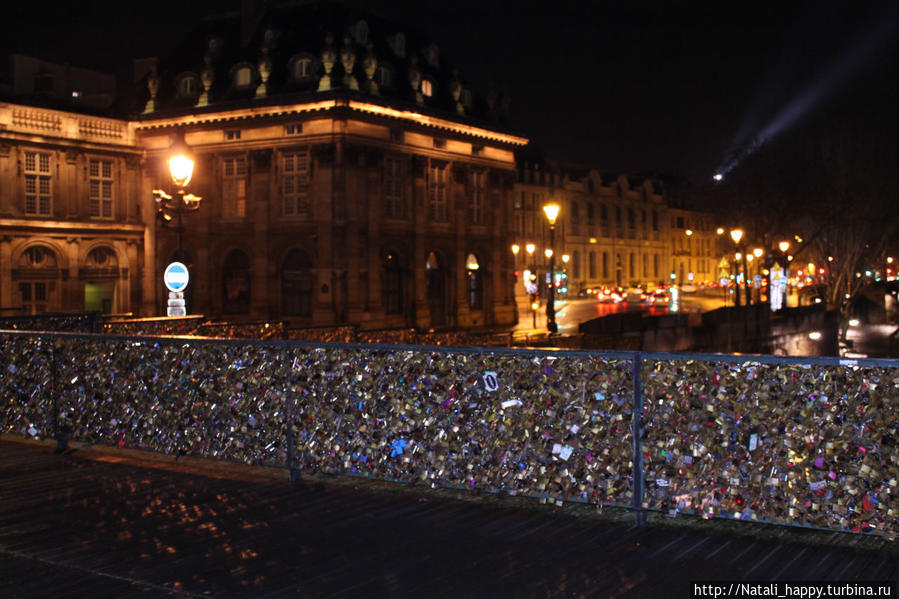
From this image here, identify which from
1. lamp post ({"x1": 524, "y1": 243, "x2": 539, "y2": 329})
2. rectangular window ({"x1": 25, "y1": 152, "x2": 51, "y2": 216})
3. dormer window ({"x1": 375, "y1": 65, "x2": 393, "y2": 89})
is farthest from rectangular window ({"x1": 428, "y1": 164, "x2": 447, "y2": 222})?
rectangular window ({"x1": 25, "y1": 152, "x2": 51, "y2": 216})

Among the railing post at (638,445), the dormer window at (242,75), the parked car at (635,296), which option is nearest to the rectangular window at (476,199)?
the dormer window at (242,75)

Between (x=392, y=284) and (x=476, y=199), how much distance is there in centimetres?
893

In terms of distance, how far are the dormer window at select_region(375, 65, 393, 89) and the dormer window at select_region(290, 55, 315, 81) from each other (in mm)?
3660

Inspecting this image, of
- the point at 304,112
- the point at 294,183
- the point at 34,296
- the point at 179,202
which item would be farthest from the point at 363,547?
the point at 34,296

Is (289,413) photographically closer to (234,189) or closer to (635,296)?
(234,189)

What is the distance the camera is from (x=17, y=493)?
9.59 metres

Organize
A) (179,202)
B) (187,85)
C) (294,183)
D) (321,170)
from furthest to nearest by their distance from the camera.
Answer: (187,85) → (294,183) → (321,170) → (179,202)

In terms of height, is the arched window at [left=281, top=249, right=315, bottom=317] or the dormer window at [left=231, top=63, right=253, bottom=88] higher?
the dormer window at [left=231, top=63, right=253, bottom=88]

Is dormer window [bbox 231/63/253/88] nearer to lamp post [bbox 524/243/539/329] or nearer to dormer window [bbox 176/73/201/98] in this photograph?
dormer window [bbox 176/73/201/98]

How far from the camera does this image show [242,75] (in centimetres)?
A: 4806

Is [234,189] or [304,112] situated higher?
[304,112]

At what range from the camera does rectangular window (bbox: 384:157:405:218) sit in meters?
47.6

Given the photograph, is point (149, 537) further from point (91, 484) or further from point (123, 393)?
point (123, 393)

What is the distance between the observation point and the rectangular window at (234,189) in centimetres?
4719
